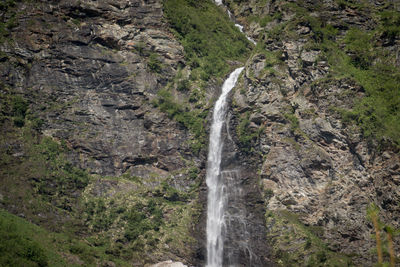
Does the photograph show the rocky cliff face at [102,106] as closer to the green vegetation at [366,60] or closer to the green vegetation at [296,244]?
the green vegetation at [296,244]

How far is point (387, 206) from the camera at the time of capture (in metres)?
37.1

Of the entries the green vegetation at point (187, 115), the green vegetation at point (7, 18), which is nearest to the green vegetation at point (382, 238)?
the green vegetation at point (187, 115)

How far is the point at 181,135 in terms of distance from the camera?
49.2 meters

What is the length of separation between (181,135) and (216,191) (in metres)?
8.98

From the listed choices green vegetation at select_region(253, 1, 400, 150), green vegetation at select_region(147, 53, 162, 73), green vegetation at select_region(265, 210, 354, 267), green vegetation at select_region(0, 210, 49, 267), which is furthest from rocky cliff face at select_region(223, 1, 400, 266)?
green vegetation at select_region(0, 210, 49, 267)

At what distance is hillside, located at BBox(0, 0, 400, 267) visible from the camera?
1495 inches

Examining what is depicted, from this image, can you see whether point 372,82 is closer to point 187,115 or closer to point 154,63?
point 187,115

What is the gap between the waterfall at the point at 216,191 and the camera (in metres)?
40.8

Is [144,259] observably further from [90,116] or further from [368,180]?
[368,180]

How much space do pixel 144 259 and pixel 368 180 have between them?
24.4m

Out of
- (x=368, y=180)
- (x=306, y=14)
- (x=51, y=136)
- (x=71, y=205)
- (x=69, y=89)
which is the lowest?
(x=71, y=205)

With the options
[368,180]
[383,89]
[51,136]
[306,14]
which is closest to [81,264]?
[51,136]

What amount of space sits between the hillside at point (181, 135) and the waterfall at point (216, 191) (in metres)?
0.87

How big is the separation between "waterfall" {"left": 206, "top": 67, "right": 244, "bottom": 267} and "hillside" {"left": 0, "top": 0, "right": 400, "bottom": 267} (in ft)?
2.84
